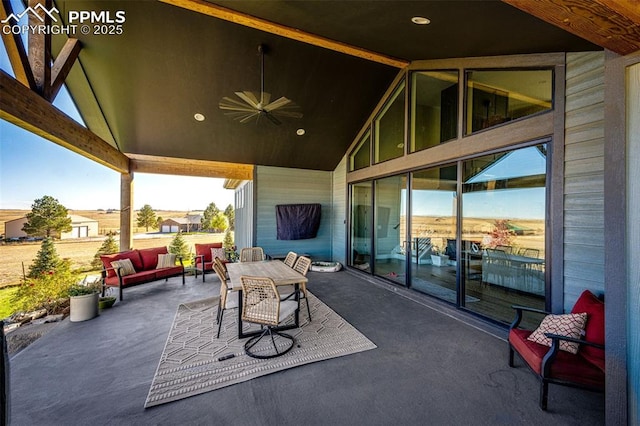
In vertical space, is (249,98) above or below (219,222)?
above

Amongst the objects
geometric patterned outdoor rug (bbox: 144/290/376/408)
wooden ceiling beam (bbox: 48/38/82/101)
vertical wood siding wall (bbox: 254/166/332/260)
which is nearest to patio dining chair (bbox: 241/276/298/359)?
geometric patterned outdoor rug (bbox: 144/290/376/408)

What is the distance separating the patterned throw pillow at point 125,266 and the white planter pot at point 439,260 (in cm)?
567

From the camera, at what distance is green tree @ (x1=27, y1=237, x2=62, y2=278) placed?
4.04 meters

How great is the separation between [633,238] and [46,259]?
702cm

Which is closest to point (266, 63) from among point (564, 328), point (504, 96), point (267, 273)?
point (267, 273)

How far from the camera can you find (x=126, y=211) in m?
6.24

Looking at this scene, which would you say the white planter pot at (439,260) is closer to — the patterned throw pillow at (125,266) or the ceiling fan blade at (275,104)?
the ceiling fan blade at (275,104)

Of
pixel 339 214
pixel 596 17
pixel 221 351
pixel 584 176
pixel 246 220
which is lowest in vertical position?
pixel 221 351

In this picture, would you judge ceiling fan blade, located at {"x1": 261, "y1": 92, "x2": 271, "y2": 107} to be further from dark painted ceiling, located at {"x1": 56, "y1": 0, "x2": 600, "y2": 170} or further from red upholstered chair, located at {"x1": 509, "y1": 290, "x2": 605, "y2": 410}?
red upholstered chair, located at {"x1": 509, "y1": 290, "x2": 605, "y2": 410}

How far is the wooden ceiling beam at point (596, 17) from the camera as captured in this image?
123 cm

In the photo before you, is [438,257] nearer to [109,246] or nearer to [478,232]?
[478,232]

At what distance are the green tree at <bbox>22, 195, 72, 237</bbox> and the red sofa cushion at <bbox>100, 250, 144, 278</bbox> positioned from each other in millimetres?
885

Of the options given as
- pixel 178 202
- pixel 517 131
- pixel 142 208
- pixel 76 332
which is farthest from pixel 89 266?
pixel 517 131

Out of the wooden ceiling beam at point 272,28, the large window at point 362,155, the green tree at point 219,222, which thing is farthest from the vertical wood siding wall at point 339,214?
the green tree at point 219,222
